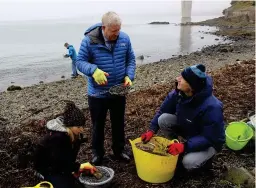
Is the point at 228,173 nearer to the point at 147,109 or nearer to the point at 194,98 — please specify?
the point at 194,98

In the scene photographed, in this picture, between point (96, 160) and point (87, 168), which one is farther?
point (96, 160)

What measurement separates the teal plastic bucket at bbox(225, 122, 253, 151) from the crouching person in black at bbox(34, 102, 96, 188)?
215 centimetres

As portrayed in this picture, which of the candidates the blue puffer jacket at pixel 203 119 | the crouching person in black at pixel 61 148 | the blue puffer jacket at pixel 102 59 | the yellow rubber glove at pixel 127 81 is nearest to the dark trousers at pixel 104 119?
the blue puffer jacket at pixel 102 59

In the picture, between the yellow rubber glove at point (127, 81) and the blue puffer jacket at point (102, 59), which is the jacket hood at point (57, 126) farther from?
the yellow rubber glove at point (127, 81)

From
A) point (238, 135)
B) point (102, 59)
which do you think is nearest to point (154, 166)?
point (102, 59)

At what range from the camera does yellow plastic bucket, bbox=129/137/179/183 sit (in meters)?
3.61

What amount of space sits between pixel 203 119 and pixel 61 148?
1.58 metres

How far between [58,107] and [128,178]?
5417 mm

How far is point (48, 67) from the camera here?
2502 centimetres

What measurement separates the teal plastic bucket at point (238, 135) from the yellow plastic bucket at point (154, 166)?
111 centimetres

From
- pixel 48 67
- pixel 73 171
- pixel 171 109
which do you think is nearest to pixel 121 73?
pixel 171 109

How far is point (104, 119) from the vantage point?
4430 millimetres

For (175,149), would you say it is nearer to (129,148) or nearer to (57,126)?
(57,126)

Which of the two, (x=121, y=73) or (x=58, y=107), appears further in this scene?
(x=58, y=107)
